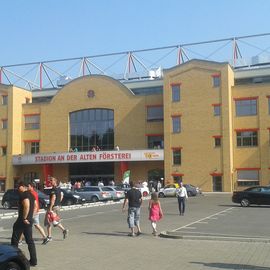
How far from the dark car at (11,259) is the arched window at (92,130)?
56.4 m

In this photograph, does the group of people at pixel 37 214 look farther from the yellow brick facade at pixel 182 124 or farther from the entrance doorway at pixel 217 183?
the yellow brick facade at pixel 182 124

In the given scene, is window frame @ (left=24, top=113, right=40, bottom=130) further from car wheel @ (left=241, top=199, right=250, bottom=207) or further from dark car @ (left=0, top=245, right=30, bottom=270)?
dark car @ (left=0, top=245, right=30, bottom=270)

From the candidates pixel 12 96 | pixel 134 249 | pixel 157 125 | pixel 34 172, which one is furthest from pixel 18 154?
pixel 134 249

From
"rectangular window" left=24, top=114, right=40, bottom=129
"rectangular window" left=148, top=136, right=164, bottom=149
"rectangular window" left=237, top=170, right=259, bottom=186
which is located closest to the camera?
"rectangular window" left=237, top=170, right=259, bottom=186

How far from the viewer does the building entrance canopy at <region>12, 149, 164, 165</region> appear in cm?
5956

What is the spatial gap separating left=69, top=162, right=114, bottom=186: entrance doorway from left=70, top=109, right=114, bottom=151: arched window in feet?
7.40

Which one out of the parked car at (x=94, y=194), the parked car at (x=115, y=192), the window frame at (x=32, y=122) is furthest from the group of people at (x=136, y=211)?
the window frame at (x=32, y=122)

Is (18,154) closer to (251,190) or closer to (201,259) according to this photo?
Result: (251,190)

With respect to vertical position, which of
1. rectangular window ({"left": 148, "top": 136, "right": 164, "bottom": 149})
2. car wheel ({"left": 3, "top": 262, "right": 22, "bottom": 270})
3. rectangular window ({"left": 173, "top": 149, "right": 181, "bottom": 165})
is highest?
rectangular window ({"left": 148, "top": 136, "right": 164, "bottom": 149})

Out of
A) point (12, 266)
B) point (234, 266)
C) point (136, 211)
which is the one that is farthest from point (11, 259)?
point (136, 211)

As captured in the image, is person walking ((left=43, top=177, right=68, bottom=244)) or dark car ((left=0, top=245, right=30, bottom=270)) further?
person walking ((left=43, top=177, right=68, bottom=244))

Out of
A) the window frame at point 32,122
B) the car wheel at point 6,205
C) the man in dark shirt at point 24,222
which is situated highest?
the window frame at point 32,122

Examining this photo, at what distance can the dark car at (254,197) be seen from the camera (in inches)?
1231

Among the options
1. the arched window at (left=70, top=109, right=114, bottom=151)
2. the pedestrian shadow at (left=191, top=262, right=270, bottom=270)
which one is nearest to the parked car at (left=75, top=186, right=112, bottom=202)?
the arched window at (left=70, top=109, right=114, bottom=151)
